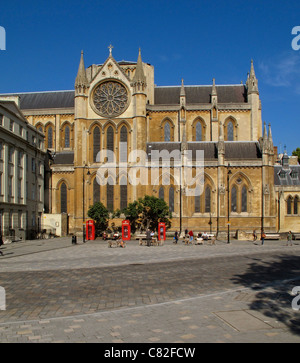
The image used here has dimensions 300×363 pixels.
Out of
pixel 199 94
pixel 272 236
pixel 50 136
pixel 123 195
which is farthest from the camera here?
pixel 199 94

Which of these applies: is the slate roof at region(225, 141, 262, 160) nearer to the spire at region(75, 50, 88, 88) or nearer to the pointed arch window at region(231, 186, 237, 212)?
the pointed arch window at region(231, 186, 237, 212)

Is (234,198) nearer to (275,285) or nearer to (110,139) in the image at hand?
(110,139)

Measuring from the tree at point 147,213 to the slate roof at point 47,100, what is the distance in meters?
23.1

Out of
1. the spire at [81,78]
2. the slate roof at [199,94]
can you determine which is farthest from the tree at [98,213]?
the slate roof at [199,94]

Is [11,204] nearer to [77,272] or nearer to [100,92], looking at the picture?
[100,92]

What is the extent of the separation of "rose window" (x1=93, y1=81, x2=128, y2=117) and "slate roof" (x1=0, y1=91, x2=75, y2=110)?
932 centimetres

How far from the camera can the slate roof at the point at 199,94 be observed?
61531 millimetres

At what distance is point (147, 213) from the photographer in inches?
1893

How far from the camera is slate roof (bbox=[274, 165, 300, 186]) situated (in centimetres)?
5828

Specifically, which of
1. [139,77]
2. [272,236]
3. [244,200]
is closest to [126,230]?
[244,200]

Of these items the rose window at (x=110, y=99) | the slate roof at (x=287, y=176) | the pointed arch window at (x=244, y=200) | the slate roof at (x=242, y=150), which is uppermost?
the rose window at (x=110, y=99)

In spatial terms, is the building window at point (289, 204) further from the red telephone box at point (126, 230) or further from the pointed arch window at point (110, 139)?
the pointed arch window at point (110, 139)

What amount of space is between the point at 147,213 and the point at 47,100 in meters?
28.8

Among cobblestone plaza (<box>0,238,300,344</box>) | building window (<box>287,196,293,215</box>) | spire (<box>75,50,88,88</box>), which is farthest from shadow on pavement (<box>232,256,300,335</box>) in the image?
spire (<box>75,50,88,88</box>)
